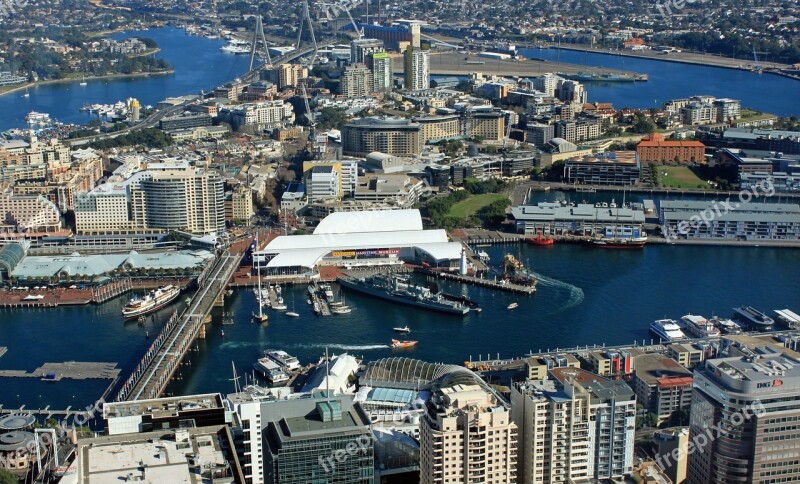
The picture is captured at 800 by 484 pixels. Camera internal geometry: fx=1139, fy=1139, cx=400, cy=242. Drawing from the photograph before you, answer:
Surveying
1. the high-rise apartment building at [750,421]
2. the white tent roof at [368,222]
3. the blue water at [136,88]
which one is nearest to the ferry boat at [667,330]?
the high-rise apartment building at [750,421]

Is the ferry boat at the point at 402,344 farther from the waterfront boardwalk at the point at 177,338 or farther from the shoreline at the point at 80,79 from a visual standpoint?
the shoreline at the point at 80,79

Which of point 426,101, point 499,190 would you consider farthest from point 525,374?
point 426,101

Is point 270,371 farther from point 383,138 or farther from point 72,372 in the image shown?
point 383,138

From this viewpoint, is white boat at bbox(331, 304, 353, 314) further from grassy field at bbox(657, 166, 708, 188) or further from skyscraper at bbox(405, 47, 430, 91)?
skyscraper at bbox(405, 47, 430, 91)

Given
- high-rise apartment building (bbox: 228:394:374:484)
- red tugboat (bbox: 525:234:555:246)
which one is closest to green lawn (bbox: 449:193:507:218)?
red tugboat (bbox: 525:234:555:246)

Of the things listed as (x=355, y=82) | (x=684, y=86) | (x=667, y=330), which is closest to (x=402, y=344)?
(x=667, y=330)

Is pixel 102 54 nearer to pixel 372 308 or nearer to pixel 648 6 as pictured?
pixel 648 6
